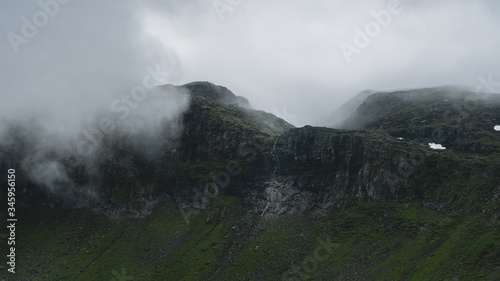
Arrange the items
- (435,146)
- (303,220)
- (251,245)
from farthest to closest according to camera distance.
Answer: (435,146)
(303,220)
(251,245)

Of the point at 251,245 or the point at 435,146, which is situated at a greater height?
the point at 435,146

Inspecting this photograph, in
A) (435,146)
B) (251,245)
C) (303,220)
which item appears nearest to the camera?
(251,245)

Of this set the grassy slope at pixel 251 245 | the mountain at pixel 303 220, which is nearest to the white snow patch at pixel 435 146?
the mountain at pixel 303 220

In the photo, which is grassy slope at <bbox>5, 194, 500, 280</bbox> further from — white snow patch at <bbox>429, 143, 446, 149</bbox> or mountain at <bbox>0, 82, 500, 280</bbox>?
white snow patch at <bbox>429, 143, 446, 149</bbox>

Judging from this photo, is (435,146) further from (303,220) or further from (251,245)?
(251,245)

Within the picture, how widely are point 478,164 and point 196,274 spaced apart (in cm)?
12483

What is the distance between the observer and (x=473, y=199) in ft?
433

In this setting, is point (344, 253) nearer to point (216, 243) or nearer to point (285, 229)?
point (285, 229)

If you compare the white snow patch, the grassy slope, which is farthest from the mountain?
the white snow patch

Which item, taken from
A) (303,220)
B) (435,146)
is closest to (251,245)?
(303,220)

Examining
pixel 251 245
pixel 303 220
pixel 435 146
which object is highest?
pixel 435 146

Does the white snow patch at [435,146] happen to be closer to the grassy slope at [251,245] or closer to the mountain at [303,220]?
the mountain at [303,220]

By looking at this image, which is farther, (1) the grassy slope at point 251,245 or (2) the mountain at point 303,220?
(2) the mountain at point 303,220

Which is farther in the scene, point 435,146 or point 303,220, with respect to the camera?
point 435,146
